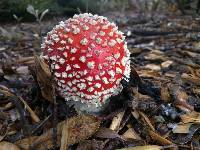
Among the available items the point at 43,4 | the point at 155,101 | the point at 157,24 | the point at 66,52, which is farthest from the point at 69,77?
the point at 43,4

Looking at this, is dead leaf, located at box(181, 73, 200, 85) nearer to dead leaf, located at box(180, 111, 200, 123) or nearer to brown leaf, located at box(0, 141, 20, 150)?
dead leaf, located at box(180, 111, 200, 123)

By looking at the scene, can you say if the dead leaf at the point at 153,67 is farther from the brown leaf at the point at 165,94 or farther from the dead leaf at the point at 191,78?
the brown leaf at the point at 165,94

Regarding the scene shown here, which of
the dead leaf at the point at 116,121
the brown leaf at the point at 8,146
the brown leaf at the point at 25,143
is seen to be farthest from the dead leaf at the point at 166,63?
the brown leaf at the point at 8,146

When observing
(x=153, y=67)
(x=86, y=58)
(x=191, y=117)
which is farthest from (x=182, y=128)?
(x=153, y=67)

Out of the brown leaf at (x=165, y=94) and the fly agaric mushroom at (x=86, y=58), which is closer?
the fly agaric mushroom at (x=86, y=58)

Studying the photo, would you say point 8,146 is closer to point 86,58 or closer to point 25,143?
point 25,143

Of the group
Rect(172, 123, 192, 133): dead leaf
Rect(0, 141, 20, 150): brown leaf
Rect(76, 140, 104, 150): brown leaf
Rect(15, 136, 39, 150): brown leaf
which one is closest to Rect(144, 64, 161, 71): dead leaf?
Rect(172, 123, 192, 133): dead leaf
